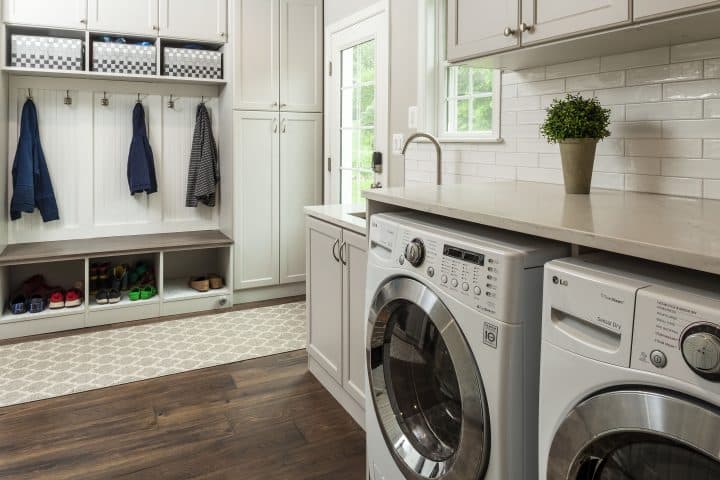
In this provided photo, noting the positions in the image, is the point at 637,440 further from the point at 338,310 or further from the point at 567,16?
the point at 338,310

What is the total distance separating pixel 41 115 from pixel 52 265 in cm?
106

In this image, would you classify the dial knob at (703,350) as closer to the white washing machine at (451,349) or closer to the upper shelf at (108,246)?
the white washing machine at (451,349)

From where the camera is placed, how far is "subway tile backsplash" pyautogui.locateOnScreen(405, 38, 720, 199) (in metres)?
1.67

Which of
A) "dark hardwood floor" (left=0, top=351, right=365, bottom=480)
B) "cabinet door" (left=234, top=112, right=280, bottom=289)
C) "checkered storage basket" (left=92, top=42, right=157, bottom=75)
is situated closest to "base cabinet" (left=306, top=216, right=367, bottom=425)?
"dark hardwood floor" (left=0, top=351, right=365, bottom=480)

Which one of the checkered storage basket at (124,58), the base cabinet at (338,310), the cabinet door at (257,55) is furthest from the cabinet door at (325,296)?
the checkered storage basket at (124,58)

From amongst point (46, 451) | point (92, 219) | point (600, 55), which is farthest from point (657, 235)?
point (92, 219)

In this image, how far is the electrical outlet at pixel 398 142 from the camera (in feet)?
10.4

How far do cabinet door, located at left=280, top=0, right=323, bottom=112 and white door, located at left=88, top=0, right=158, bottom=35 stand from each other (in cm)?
91

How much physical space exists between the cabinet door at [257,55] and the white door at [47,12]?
3.31ft

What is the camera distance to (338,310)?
8.49ft

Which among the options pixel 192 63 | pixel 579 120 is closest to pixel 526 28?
pixel 579 120

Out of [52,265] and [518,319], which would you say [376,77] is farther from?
[52,265]

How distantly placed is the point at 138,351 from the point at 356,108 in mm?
2057

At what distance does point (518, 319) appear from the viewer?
1.26 metres
